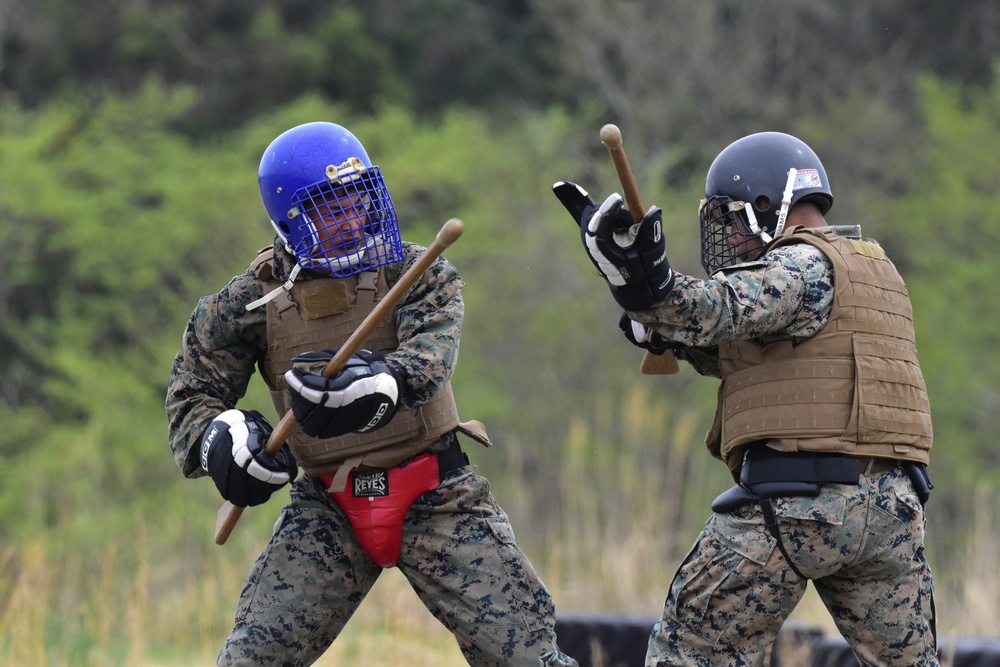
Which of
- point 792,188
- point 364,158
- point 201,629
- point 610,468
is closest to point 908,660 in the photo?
point 792,188

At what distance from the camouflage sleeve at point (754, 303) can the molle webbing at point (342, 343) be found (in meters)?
0.79

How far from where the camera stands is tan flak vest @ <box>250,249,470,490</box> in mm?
4309

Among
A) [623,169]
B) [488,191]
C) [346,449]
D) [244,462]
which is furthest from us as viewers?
[488,191]

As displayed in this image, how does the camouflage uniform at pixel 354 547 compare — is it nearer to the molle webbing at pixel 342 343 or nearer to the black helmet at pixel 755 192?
the molle webbing at pixel 342 343

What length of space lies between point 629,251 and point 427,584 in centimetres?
127

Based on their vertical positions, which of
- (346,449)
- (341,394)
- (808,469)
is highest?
(341,394)

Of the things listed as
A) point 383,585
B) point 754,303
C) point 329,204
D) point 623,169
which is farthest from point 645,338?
point 383,585

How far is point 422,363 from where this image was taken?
410 centimetres

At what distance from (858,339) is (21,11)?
72.6 ft

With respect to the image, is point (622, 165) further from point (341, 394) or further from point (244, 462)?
point (244, 462)

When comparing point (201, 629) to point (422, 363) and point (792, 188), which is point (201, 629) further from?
point (792, 188)

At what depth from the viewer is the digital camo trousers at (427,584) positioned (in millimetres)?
4262

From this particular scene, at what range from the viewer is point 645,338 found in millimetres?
4578

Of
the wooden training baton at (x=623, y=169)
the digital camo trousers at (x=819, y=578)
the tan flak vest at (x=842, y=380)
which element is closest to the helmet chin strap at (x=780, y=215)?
the tan flak vest at (x=842, y=380)
